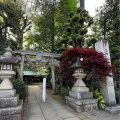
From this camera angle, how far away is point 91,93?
5426 mm

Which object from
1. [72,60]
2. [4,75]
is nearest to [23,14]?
[72,60]

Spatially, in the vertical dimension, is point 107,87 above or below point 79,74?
below

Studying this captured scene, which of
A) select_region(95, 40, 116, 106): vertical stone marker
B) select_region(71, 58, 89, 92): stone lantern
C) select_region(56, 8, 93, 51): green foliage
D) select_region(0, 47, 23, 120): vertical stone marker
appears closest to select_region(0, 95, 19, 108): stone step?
select_region(0, 47, 23, 120): vertical stone marker


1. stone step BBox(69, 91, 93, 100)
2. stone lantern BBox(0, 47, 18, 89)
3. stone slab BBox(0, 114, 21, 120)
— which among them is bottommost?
stone slab BBox(0, 114, 21, 120)

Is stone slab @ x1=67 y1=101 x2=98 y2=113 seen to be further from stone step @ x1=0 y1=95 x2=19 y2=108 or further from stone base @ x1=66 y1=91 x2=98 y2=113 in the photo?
stone step @ x1=0 y1=95 x2=19 y2=108

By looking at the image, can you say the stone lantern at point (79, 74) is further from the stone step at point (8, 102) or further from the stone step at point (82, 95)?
the stone step at point (8, 102)

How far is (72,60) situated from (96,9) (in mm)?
7107

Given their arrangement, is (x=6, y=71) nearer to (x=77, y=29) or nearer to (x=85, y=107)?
(x=85, y=107)

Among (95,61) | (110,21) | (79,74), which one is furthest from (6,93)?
(110,21)

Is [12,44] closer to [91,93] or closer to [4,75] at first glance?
[4,75]

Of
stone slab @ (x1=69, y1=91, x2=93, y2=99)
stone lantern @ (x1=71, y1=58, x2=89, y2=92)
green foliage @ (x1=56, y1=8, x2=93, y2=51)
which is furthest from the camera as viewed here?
green foliage @ (x1=56, y1=8, x2=93, y2=51)

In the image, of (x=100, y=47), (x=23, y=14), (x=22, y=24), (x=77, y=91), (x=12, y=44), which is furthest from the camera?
(x=22, y=24)

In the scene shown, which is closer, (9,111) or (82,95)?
(9,111)

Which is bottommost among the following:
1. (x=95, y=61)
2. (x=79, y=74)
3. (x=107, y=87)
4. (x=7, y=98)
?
(x=7, y=98)
